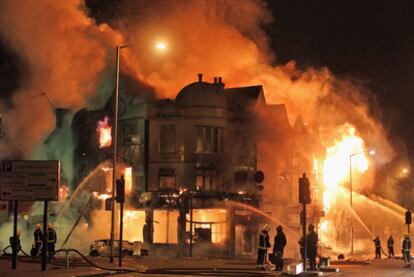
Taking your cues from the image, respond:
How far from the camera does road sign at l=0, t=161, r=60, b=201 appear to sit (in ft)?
66.6

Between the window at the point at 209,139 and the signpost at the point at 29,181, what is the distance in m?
24.5

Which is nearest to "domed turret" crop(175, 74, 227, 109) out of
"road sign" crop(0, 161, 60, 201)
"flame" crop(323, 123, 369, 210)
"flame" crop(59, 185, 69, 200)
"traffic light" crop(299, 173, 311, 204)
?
"flame" crop(59, 185, 69, 200)

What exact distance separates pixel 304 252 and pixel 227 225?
75.1 feet

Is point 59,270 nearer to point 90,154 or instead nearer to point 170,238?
point 170,238

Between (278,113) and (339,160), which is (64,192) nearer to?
(278,113)

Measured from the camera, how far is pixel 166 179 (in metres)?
44.9

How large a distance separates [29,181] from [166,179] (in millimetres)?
24762

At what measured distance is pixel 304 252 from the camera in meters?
21.5

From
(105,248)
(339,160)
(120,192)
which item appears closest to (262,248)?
(120,192)

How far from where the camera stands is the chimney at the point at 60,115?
180 ft

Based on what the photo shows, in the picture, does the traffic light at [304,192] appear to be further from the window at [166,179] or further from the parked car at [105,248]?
the window at [166,179]

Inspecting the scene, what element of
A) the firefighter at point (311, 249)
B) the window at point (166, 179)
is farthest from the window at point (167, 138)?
the firefighter at point (311, 249)

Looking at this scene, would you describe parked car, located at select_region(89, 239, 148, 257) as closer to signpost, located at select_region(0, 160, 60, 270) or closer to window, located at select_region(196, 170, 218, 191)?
window, located at select_region(196, 170, 218, 191)

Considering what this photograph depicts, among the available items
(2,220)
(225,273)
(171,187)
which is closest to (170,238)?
(171,187)
